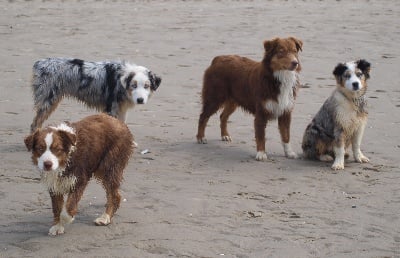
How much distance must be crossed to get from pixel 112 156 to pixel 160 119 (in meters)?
4.22

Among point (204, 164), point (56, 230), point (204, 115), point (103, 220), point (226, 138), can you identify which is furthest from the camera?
point (226, 138)

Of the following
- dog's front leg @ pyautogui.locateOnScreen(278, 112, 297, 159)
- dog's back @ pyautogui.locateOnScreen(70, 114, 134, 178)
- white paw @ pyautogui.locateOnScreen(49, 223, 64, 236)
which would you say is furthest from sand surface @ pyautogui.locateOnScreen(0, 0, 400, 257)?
dog's back @ pyautogui.locateOnScreen(70, 114, 134, 178)

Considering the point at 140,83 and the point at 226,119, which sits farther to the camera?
the point at 226,119

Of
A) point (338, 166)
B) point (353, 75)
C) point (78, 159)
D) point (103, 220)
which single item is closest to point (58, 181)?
point (78, 159)

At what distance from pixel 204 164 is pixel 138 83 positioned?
125 cm

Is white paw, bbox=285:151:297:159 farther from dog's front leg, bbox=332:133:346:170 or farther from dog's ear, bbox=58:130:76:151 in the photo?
dog's ear, bbox=58:130:76:151

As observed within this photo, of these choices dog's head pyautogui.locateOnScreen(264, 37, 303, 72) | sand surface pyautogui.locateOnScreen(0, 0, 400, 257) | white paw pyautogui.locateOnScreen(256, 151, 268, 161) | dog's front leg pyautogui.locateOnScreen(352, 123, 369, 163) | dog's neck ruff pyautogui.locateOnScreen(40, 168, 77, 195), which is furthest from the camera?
white paw pyautogui.locateOnScreen(256, 151, 268, 161)

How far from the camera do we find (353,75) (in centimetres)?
896

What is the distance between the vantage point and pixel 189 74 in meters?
13.3

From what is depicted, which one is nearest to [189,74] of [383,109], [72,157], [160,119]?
[160,119]

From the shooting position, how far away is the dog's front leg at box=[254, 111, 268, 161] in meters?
9.38

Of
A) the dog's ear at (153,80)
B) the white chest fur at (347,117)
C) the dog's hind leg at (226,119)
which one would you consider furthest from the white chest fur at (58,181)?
the dog's hind leg at (226,119)

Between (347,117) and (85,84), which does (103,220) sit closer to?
(85,84)

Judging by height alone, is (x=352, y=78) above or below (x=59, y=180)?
above
